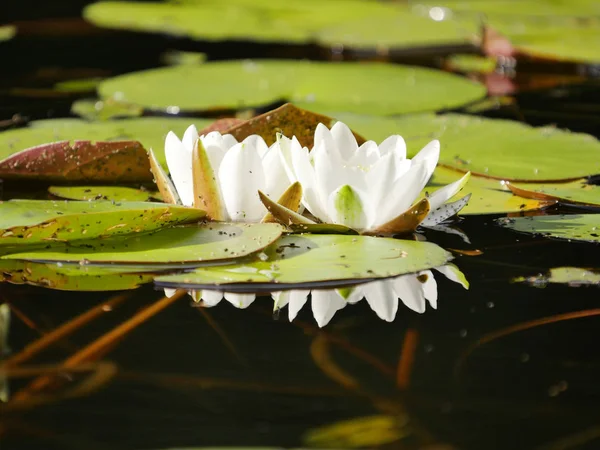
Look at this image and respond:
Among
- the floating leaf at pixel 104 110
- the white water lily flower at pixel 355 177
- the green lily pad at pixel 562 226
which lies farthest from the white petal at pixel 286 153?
the floating leaf at pixel 104 110

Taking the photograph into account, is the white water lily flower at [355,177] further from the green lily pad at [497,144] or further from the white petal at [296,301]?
the green lily pad at [497,144]

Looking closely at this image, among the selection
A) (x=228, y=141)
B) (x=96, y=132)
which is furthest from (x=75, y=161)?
(x=228, y=141)

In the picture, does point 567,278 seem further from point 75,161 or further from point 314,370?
point 75,161

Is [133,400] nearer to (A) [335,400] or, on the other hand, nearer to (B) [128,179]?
(A) [335,400]

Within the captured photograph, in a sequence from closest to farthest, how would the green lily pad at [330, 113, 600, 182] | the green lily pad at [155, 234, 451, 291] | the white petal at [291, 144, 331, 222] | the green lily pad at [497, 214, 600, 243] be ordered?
the green lily pad at [155, 234, 451, 291]
the white petal at [291, 144, 331, 222]
the green lily pad at [497, 214, 600, 243]
the green lily pad at [330, 113, 600, 182]

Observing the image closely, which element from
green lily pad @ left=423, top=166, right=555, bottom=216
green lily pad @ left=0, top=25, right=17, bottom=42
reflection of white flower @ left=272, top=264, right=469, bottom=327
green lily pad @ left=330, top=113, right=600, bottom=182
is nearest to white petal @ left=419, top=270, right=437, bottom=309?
reflection of white flower @ left=272, top=264, right=469, bottom=327

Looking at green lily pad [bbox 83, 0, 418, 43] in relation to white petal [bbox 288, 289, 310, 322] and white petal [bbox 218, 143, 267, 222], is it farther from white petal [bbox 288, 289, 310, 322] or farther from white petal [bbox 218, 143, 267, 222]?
white petal [bbox 288, 289, 310, 322]
